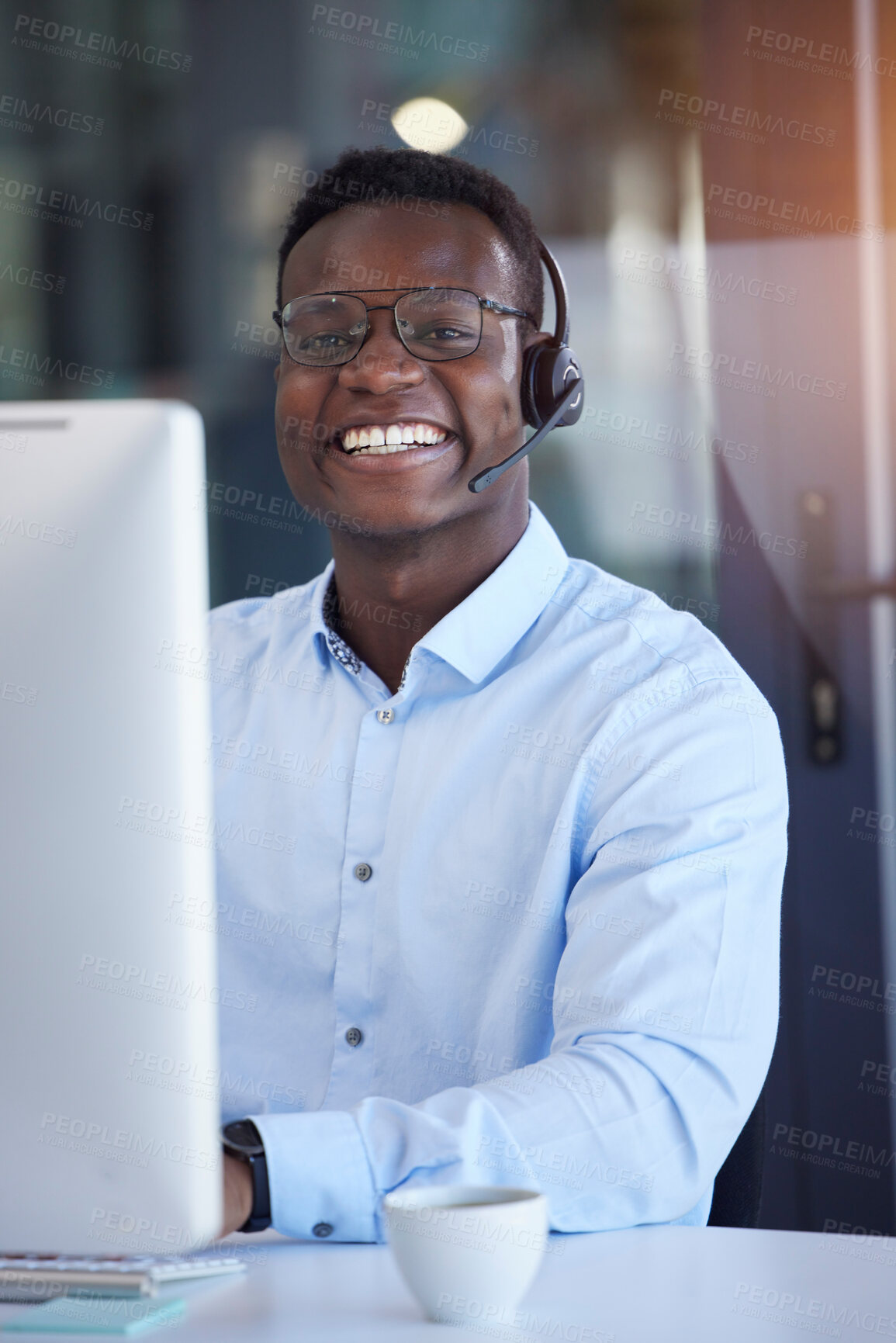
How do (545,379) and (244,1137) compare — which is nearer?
(244,1137)

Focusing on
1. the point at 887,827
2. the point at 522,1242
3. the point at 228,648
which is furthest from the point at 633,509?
the point at 522,1242

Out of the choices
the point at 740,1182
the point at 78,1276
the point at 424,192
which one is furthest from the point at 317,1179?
the point at 424,192

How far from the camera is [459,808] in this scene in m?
1.30

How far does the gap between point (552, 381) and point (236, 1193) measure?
3.22ft

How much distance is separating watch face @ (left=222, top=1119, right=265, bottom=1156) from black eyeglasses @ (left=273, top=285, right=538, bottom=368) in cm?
90

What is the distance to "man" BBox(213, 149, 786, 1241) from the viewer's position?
920 mm

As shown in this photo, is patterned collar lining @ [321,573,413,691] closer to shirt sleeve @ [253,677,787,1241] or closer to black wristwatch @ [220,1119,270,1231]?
shirt sleeve @ [253,677,787,1241]

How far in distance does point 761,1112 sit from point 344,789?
1.75ft

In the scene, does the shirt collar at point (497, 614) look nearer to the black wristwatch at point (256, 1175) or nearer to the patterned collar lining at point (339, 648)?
the patterned collar lining at point (339, 648)

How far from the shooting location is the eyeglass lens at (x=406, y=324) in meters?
1.45

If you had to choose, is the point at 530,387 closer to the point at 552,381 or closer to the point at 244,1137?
the point at 552,381

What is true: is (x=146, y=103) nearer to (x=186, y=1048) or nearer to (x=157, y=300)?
(x=157, y=300)

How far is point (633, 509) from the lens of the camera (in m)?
2.20

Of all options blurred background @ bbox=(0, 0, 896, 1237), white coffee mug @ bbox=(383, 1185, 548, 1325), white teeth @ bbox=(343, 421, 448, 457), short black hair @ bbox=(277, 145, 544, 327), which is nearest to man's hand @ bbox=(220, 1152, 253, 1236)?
white coffee mug @ bbox=(383, 1185, 548, 1325)
